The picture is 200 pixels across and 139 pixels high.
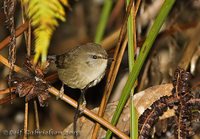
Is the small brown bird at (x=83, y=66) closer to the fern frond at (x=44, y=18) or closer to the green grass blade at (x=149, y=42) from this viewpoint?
the green grass blade at (x=149, y=42)

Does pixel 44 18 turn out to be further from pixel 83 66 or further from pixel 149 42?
pixel 83 66

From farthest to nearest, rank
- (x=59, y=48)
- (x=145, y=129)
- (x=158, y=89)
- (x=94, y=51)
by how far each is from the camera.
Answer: (x=59, y=48)
(x=94, y=51)
(x=158, y=89)
(x=145, y=129)

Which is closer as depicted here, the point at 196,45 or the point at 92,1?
the point at 196,45

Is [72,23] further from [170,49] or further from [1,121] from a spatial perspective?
[170,49]

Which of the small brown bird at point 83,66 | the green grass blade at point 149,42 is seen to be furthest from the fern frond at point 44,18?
the small brown bird at point 83,66

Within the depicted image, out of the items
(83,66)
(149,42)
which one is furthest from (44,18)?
(83,66)

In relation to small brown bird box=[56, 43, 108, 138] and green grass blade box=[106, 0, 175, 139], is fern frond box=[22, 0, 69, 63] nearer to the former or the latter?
green grass blade box=[106, 0, 175, 139]

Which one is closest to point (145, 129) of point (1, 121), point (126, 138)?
point (126, 138)

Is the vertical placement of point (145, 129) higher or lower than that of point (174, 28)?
lower

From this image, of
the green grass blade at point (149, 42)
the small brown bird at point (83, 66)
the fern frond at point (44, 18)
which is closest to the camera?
the fern frond at point (44, 18)
